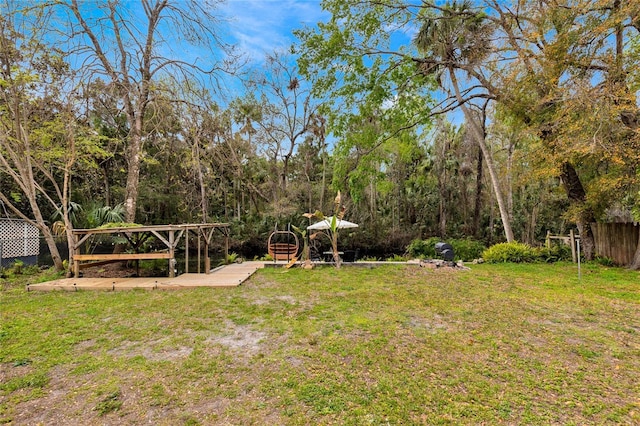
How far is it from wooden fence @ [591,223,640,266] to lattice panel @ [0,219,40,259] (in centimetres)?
1743

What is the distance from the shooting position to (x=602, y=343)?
336cm

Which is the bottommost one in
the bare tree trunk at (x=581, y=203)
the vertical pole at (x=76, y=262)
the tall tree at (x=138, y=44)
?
the vertical pole at (x=76, y=262)

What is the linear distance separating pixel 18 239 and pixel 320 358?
451 inches

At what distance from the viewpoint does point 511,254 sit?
9984 millimetres

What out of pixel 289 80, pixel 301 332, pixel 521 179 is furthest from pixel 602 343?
pixel 289 80

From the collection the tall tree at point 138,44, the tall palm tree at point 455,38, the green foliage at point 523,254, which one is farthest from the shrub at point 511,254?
the tall tree at point 138,44

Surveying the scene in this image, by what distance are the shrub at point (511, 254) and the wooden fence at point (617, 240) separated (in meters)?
1.75

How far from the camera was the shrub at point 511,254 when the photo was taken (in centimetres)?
991

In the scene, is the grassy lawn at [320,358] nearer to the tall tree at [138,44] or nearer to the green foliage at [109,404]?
the green foliage at [109,404]

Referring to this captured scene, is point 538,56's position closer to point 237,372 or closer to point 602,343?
point 602,343

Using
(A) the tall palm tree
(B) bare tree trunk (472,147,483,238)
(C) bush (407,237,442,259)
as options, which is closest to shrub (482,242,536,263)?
(A) the tall palm tree

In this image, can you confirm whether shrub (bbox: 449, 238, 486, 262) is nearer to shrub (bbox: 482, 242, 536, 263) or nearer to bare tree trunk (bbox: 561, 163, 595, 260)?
shrub (bbox: 482, 242, 536, 263)

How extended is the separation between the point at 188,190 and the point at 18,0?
10914 millimetres

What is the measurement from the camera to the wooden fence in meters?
8.66
